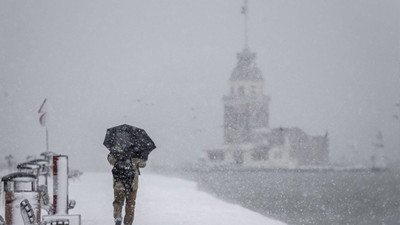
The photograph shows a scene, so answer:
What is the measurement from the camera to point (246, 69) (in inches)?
7269

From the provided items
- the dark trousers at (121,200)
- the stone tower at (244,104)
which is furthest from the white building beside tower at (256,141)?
the dark trousers at (121,200)

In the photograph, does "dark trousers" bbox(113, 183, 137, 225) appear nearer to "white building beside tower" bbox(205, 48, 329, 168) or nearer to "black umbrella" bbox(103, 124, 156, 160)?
"black umbrella" bbox(103, 124, 156, 160)

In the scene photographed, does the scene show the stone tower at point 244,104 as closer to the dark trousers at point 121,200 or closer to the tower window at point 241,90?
the tower window at point 241,90

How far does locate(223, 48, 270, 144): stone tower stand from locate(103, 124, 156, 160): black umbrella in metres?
156

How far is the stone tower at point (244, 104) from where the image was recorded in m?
167

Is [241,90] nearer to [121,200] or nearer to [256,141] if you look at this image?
[256,141]

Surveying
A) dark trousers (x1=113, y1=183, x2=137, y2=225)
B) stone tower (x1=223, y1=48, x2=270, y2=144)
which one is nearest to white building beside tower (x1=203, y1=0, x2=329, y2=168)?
stone tower (x1=223, y1=48, x2=270, y2=144)

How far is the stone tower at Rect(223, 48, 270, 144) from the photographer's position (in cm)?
16675

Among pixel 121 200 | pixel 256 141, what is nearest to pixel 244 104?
pixel 256 141

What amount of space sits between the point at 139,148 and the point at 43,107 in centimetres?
637

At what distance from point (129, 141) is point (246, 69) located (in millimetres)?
176027

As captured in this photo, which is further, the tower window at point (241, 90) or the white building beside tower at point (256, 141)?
the tower window at point (241, 90)

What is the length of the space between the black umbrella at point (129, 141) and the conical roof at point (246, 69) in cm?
17141

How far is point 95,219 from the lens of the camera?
11648 millimetres
